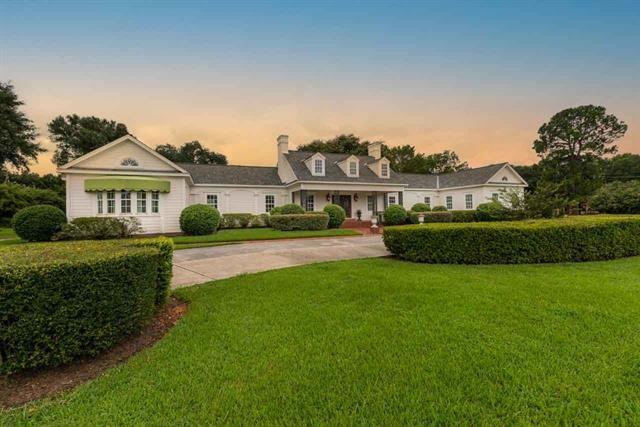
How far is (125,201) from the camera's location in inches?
643

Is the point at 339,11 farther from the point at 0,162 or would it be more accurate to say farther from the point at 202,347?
the point at 0,162

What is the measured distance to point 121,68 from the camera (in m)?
11.3

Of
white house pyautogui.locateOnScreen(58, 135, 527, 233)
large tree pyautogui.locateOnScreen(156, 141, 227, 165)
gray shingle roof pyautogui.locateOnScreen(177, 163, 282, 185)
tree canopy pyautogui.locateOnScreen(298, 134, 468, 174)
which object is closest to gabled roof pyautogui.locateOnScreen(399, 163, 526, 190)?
white house pyautogui.locateOnScreen(58, 135, 527, 233)

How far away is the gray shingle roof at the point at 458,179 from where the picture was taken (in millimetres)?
26672

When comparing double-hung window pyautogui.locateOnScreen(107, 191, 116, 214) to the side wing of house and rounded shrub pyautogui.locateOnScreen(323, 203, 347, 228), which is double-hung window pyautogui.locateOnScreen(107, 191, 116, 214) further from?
rounded shrub pyautogui.locateOnScreen(323, 203, 347, 228)

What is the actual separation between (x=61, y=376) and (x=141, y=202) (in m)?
16.1

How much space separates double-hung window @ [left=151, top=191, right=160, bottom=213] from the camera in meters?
17.0

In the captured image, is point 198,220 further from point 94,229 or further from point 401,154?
point 401,154

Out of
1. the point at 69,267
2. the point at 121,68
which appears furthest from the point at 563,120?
the point at 69,267

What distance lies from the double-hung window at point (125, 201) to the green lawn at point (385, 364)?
1460 centimetres

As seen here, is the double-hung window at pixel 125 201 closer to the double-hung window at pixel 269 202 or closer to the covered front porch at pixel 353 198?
the double-hung window at pixel 269 202

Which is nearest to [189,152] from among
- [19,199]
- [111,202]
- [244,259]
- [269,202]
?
[19,199]

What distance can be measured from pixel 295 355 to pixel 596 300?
15.7 feet

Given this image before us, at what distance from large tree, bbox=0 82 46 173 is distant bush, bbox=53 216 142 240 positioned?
92.3 ft
